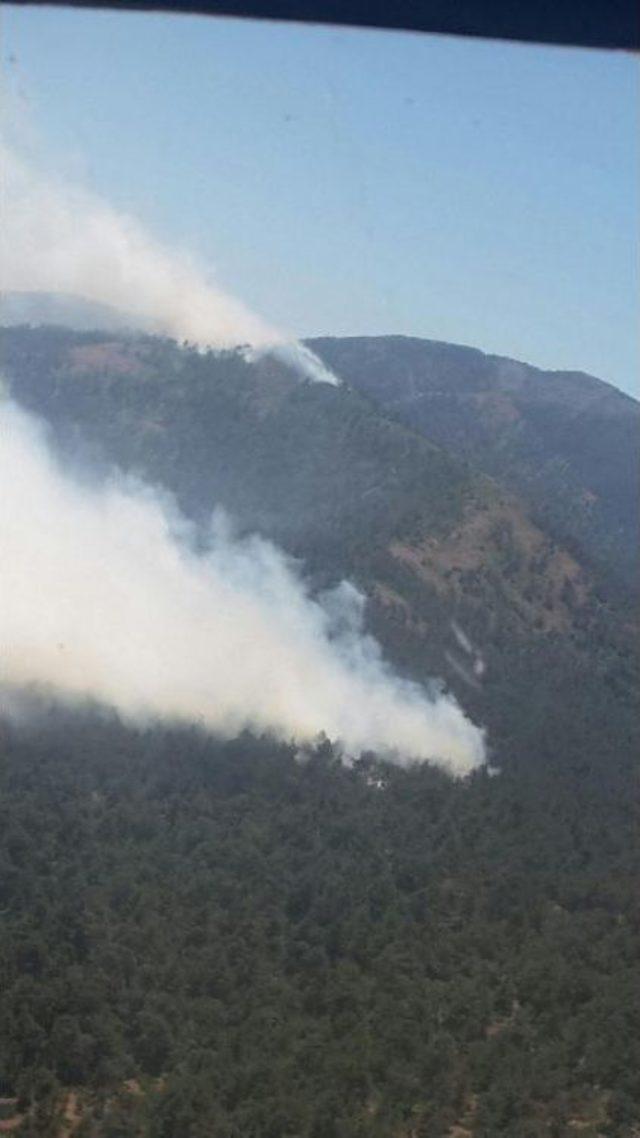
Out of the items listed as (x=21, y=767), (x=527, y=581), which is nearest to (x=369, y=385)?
(x=527, y=581)

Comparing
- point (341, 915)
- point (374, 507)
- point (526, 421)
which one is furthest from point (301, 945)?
point (526, 421)

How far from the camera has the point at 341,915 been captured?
1267cm

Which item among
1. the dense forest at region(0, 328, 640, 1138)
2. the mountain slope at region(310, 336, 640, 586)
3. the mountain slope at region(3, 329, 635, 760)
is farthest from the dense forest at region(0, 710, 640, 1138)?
the mountain slope at region(310, 336, 640, 586)

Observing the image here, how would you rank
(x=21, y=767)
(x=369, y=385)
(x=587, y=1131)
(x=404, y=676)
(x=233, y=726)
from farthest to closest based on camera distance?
(x=369, y=385), (x=404, y=676), (x=233, y=726), (x=21, y=767), (x=587, y=1131)

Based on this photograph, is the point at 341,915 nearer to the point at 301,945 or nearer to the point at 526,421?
the point at 301,945

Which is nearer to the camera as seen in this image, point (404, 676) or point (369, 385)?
point (404, 676)

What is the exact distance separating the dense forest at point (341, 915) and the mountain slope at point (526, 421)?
63.7 feet

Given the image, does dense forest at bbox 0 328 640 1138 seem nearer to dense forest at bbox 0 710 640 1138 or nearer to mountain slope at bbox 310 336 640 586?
dense forest at bbox 0 710 640 1138

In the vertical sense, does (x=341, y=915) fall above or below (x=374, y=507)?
below

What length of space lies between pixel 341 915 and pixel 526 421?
58694 millimetres

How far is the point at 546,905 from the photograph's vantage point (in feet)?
46.7

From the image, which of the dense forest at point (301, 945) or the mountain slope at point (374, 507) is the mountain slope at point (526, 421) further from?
the dense forest at point (301, 945)

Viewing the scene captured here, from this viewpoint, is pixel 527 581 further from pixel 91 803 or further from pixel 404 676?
pixel 91 803

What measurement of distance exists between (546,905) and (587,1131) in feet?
21.2
